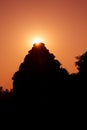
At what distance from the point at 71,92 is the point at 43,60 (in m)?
7.48

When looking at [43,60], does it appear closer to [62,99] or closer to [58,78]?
[58,78]

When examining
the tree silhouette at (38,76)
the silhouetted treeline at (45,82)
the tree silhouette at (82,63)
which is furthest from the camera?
the tree silhouette at (82,63)

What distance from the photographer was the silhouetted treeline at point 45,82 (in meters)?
41.4

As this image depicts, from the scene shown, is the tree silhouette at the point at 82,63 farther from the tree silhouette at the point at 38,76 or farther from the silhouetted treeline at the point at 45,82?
the tree silhouette at the point at 38,76

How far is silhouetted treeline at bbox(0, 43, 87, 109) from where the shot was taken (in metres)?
41.4

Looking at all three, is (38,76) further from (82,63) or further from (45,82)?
(82,63)

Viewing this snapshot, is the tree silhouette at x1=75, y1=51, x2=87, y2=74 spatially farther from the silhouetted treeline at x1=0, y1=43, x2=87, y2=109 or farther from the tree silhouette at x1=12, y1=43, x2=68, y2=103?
the tree silhouette at x1=12, y1=43, x2=68, y2=103

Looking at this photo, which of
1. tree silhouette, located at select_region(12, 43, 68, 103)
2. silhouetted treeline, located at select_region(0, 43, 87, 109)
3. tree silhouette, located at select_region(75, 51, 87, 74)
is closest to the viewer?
silhouetted treeline, located at select_region(0, 43, 87, 109)

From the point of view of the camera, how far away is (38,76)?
44.9 meters

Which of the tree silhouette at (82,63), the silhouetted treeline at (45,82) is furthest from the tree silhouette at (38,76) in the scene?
the tree silhouette at (82,63)

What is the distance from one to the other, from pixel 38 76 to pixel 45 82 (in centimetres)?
152

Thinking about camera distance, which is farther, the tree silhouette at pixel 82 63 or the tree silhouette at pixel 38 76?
the tree silhouette at pixel 82 63

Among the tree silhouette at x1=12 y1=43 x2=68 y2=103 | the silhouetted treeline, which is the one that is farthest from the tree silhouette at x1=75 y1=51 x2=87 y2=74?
the tree silhouette at x1=12 y1=43 x2=68 y2=103

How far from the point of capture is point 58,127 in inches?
1457
